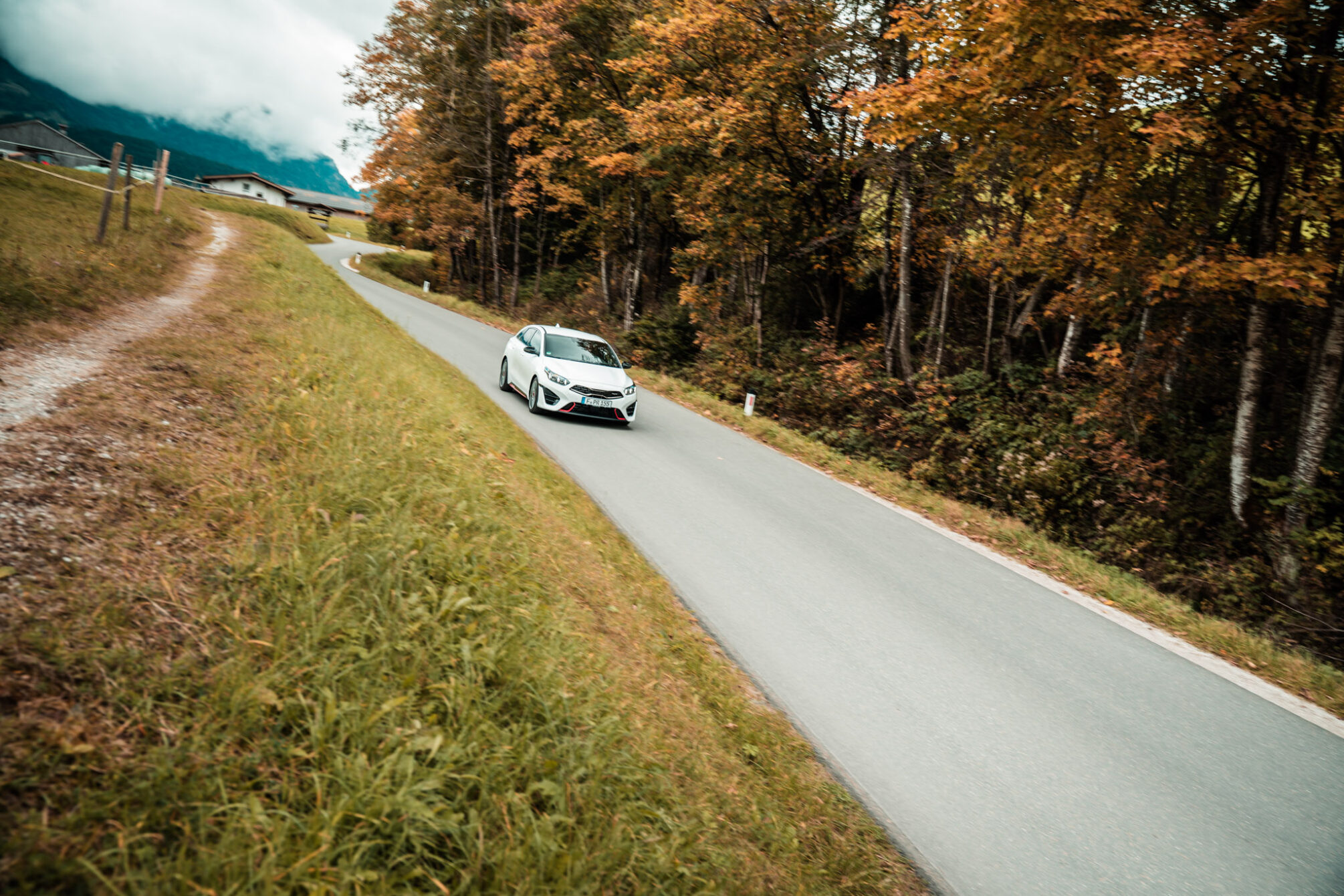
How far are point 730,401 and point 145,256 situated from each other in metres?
13.8

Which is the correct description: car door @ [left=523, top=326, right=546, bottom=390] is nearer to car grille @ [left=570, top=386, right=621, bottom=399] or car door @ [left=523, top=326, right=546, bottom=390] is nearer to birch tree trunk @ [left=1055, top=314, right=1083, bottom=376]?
car grille @ [left=570, top=386, right=621, bottom=399]

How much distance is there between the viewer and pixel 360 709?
2.67m

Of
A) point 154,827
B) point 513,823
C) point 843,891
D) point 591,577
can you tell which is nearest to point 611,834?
point 513,823

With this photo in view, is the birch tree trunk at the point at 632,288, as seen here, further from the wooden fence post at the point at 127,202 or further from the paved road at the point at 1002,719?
the paved road at the point at 1002,719

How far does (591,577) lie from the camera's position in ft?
18.6

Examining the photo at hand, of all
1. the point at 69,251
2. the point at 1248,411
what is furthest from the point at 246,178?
the point at 1248,411

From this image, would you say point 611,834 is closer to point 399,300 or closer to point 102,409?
point 102,409

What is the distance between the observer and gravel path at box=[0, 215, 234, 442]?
448 cm

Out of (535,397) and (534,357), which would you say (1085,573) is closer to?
(535,397)

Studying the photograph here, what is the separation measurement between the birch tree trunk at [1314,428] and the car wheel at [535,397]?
36.9 ft

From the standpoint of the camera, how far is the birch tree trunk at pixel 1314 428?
8.72 metres

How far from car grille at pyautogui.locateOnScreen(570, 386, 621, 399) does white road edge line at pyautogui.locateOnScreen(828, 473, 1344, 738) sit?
5.90m

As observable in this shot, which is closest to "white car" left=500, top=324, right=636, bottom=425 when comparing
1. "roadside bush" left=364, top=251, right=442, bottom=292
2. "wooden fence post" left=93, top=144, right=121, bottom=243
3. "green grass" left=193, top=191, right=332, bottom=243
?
"wooden fence post" left=93, top=144, right=121, bottom=243

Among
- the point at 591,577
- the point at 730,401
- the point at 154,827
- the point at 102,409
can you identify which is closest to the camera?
the point at 154,827
